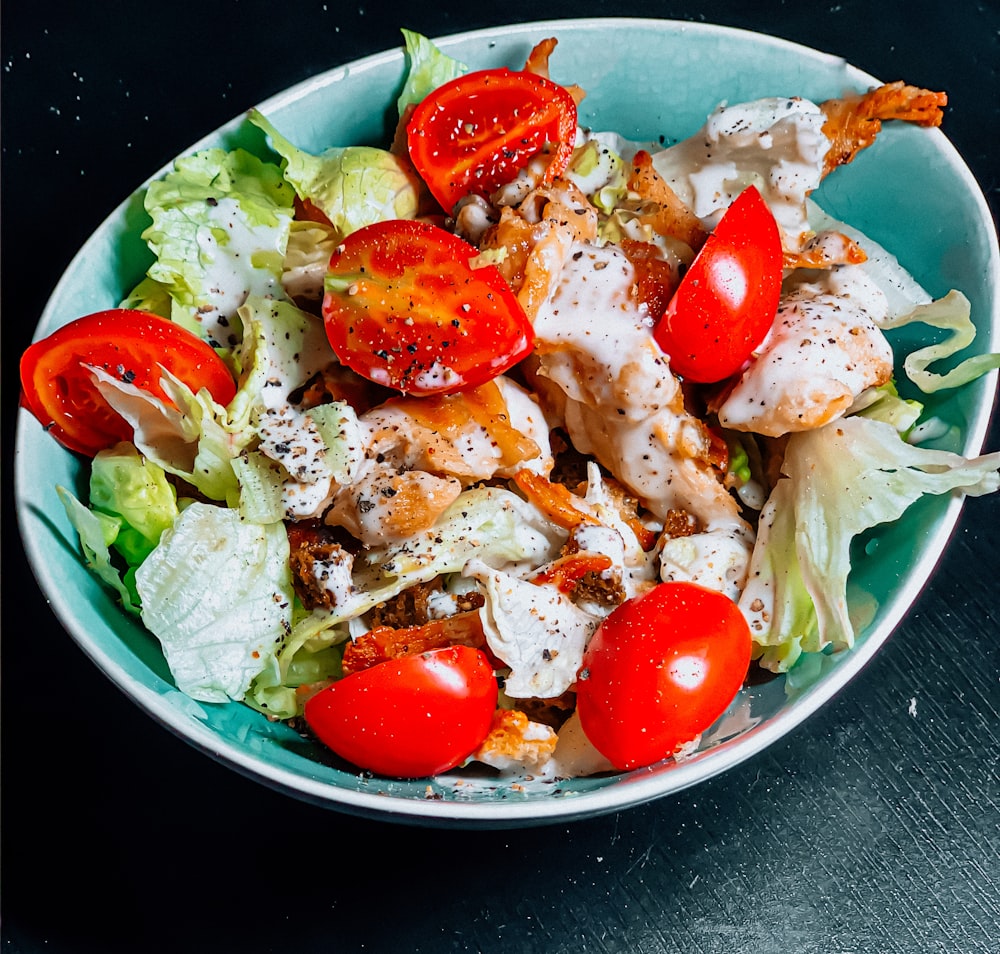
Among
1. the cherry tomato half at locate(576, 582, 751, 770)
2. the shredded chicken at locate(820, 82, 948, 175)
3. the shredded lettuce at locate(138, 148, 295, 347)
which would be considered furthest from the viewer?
the shredded chicken at locate(820, 82, 948, 175)

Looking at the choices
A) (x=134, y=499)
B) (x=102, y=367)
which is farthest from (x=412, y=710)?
(x=102, y=367)

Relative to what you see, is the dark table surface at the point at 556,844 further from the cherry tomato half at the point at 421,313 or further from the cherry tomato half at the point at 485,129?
the cherry tomato half at the point at 485,129

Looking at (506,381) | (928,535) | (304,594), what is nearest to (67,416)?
(304,594)

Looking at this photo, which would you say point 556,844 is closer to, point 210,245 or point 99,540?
point 99,540

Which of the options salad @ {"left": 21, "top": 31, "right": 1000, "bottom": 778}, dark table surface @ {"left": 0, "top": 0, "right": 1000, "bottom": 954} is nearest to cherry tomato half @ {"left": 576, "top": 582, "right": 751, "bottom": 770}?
salad @ {"left": 21, "top": 31, "right": 1000, "bottom": 778}

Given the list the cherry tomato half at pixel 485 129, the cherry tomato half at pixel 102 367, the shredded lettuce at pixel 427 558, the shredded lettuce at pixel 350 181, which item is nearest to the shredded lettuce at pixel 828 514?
the shredded lettuce at pixel 427 558

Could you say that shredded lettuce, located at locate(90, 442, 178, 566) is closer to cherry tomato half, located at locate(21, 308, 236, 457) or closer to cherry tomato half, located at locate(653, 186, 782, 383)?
cherry tomato half, located at locate(21, 308, 236, 457)

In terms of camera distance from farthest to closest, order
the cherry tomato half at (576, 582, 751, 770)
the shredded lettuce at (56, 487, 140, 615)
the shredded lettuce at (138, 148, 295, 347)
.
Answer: the shredded lettuce at (138, 148, 295, 347) < the shredded lettuce at (56, 487, 140, 615) < the cherry tomato half at (576, 582, 751, 770)
